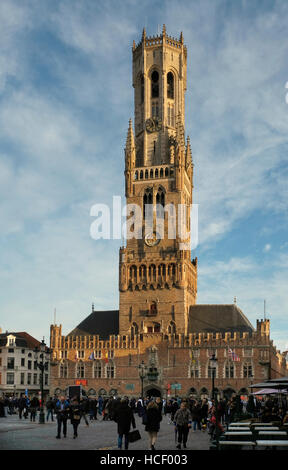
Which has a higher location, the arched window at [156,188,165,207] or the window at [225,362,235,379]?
the arched window at [156,188,165,207]

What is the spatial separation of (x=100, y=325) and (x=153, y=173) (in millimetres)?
22993

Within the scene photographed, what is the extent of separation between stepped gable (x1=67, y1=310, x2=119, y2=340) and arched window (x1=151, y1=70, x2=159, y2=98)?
33.5 m

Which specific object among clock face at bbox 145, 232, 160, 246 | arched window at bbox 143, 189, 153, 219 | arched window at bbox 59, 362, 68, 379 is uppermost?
arched window at bbox 143, 189, 153, 219

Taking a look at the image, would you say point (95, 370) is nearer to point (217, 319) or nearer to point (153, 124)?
point (217, 319)

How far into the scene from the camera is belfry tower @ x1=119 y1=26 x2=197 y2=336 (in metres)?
77.3

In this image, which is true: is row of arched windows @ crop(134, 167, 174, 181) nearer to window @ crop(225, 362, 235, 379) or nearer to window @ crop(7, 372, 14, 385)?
window @ crop(225, 362, 235, 379)

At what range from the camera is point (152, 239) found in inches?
3162

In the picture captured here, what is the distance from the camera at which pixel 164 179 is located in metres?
82.6

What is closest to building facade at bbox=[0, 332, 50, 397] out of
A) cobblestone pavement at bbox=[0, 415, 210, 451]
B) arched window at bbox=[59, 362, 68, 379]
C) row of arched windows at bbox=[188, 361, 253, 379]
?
arched window at bbox=[59, 362, 68, 379]

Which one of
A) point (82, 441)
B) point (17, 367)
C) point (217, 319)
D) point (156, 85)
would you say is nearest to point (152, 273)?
point (217, 319)
